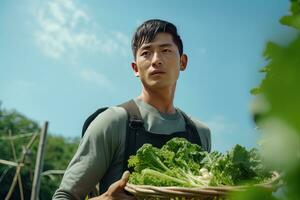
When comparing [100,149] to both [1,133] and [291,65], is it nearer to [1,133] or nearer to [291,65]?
[291,65]

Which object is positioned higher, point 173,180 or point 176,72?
point 176,72

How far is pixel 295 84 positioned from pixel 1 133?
168ft

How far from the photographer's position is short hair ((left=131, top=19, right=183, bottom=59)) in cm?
313

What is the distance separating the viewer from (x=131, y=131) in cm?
273

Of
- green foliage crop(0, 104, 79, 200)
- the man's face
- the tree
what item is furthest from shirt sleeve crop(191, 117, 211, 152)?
green foliage crop(0, 104, 79, 200)

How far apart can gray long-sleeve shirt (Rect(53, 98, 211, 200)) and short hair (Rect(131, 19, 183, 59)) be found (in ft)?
1.92

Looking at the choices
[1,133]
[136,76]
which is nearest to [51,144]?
[1,133]

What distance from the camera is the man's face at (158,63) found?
9.55 feet

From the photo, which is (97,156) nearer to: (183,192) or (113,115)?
(113,115)

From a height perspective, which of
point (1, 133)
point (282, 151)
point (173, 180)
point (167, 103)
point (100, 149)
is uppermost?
point (1, 133)

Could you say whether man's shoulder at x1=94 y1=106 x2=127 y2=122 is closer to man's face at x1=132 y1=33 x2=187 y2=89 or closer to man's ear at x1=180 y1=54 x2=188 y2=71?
man's face at x1=132 y1=33 x2=187 y2=89

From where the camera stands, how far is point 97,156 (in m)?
2.56

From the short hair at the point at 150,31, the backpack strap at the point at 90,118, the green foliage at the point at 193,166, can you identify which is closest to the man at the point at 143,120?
the short hair at the point at 150,31

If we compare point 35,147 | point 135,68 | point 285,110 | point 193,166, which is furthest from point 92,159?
point 35,147
